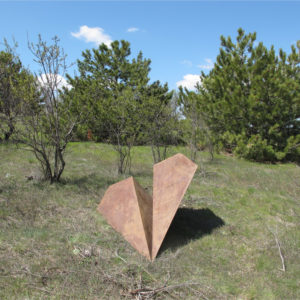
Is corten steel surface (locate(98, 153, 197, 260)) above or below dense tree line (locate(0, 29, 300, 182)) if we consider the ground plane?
below

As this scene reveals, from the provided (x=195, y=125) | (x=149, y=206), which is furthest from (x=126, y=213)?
(x=195, y=125)

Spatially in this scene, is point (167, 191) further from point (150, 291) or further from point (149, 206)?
point (150, 291)

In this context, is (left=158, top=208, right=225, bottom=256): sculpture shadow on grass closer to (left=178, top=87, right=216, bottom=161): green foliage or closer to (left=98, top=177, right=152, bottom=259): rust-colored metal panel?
(left=98, top=177, right=152, bottom=259): rust-colored metal panel

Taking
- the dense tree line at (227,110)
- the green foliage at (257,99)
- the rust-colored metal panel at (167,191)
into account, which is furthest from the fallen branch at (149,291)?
the green foliage at (257,99)

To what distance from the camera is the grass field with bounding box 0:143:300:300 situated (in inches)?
119

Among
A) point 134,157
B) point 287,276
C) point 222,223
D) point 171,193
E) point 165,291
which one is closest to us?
point 165,291

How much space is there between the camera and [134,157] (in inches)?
457

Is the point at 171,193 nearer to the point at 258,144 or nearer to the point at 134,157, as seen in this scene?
the point at 134,157

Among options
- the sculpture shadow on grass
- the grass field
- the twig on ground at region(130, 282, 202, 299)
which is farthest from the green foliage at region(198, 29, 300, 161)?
the twig on ground at region(130, 282, 202, 299)

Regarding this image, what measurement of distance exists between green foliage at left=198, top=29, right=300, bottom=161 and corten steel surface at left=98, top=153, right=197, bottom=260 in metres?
8.86

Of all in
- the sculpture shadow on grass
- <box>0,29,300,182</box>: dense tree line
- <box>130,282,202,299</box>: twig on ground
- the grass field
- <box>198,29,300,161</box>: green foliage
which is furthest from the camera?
<box>198,29,300,161</box>: green foliage

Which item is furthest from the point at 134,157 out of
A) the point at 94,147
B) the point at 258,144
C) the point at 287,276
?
the point at 287,276

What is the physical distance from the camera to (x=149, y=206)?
15.1 ft

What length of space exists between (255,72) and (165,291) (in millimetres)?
11968
